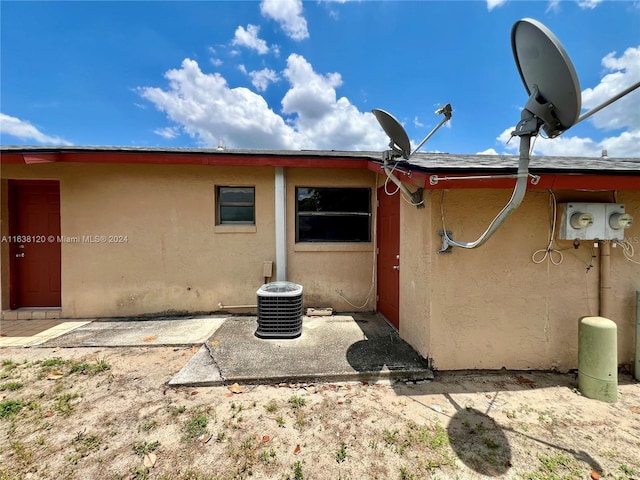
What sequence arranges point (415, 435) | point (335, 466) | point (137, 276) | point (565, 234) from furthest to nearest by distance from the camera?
point (137, 276), point (565, 234), point (415, 435), point (335, 466)

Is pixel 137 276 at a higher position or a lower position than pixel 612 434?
higher

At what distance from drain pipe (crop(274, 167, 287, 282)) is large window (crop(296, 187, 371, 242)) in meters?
0.34

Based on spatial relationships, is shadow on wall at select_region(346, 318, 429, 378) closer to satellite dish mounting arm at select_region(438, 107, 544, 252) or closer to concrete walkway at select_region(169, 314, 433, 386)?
concrete walkway at select_region(169, 314, 433, 386)

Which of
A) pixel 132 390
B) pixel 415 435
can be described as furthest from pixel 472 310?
pixel 132 390

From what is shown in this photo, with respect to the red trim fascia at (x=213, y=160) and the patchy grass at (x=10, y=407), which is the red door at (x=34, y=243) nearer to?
the red trim fascia at (x=213, y=160)

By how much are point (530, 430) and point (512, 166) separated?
2.80 meters

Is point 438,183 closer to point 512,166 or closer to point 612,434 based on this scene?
point 512,166

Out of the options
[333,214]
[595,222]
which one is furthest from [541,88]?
[333,214]

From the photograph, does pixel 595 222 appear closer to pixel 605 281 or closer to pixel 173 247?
pixel 605 281

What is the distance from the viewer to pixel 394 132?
330cm

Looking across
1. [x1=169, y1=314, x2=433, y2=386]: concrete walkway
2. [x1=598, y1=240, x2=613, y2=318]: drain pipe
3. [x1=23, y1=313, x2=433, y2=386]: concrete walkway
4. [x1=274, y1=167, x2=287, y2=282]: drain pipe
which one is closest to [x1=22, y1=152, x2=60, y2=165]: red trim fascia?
[x1=23, y1=313, x2=433, y2=386]: concrete walkway

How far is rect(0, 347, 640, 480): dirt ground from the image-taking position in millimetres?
2074

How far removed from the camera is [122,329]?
481 centimetres

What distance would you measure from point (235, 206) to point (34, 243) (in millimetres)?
4253
